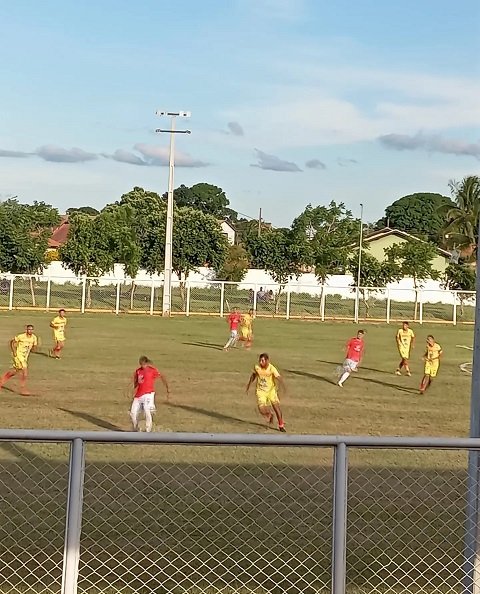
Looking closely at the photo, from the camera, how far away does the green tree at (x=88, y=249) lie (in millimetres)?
57688

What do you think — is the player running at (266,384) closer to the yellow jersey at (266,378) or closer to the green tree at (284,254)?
the yellow jersey at (266,378)

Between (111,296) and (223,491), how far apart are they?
135 feet

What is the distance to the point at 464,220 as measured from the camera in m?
53.1

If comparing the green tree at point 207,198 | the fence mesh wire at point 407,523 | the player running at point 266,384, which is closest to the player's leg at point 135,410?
the player running at point 266,384

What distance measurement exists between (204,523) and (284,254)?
55167mm

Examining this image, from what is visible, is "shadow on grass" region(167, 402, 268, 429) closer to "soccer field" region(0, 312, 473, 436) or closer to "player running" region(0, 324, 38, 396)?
"soccer field" region(0, 312, 473, 436)

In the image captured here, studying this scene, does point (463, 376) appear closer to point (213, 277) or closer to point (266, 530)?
point (266, 530)

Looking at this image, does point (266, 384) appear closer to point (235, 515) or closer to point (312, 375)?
point (235, 515)

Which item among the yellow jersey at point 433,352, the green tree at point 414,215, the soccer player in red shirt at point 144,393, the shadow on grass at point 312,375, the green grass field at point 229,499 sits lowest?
the green grass field at point 229,499

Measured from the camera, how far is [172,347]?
33.2m

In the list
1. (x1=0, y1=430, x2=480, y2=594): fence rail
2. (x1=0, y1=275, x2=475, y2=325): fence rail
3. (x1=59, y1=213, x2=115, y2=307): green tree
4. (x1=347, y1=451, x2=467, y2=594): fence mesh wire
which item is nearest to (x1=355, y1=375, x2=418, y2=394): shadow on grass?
(x1=0, y1=430, x2=480, y2=594): fence rail

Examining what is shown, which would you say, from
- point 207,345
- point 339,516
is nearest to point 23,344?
point 207,345

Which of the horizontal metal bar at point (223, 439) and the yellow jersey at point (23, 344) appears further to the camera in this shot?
the yellow jersey at point (23, 344)

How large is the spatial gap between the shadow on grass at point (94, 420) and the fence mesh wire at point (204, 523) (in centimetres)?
364
